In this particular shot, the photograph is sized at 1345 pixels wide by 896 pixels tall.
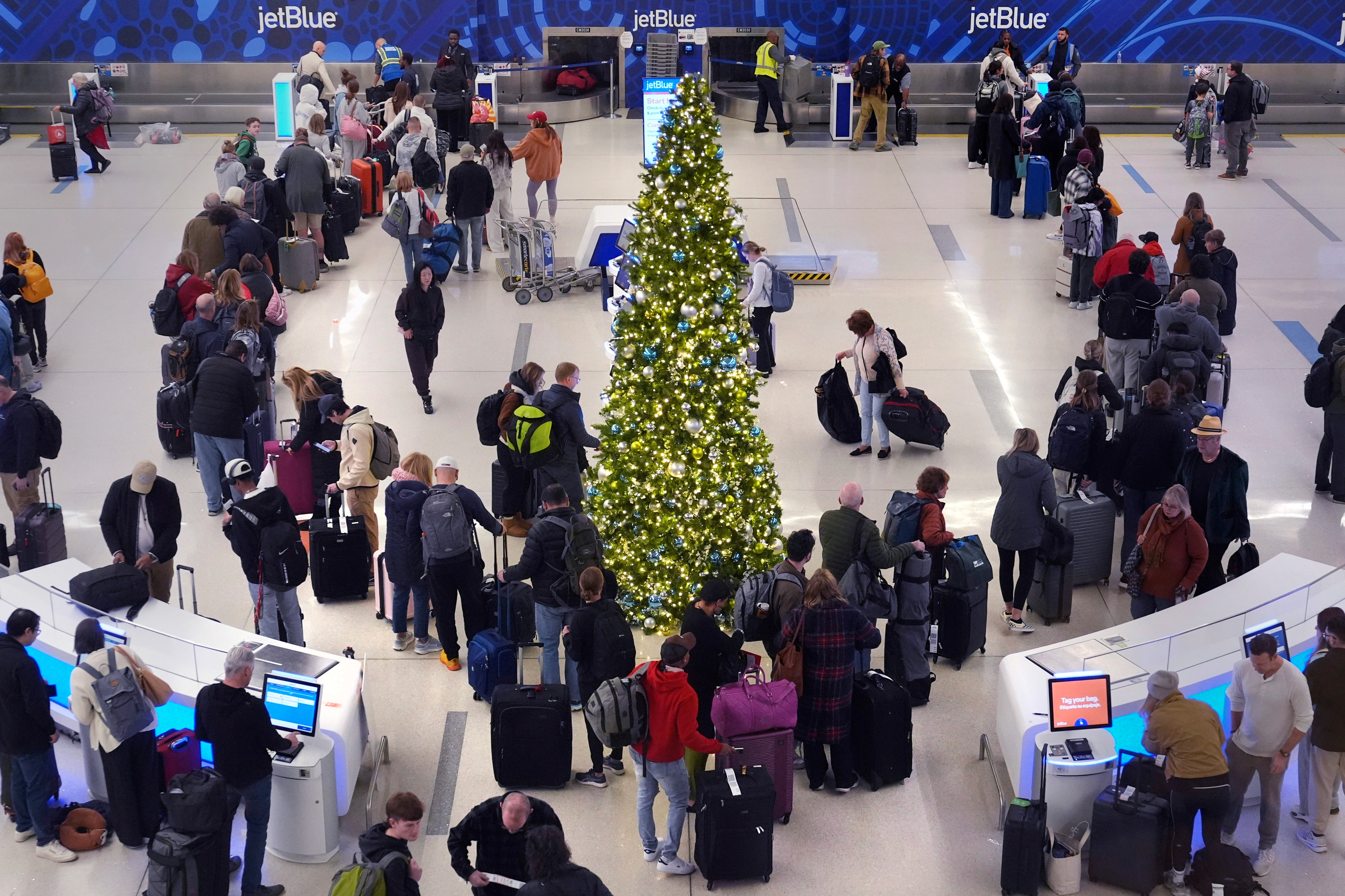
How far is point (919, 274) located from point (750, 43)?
10560 mm

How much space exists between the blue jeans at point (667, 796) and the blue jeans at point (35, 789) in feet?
9.96

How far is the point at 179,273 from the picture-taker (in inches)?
520

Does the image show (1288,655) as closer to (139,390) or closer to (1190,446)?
(1190,446)

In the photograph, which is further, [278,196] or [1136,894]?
[278,196]

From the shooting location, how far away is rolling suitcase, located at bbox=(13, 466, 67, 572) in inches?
411

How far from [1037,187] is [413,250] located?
7928mm

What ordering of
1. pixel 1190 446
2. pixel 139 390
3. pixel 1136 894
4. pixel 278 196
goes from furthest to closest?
pixel 278 196
pixel 139 390
pixel 1190 446
pixel 1136 894

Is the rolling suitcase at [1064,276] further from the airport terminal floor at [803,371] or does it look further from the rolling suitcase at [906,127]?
the rolling suitcase at [906,127]

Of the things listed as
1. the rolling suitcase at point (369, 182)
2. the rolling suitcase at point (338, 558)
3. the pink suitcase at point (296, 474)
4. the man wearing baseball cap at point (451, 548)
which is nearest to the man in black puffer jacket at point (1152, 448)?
the man wearing baseball cap at point (451, 548)

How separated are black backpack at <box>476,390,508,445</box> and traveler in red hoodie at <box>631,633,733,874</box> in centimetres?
345

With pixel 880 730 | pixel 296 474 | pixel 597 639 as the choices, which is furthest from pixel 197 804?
pixel 296 474

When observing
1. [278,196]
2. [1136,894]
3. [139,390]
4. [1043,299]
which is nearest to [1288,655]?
[1136,894]

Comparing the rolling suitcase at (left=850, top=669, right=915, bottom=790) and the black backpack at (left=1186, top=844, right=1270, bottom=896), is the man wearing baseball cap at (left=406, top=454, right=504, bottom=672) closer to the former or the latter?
the rolling suitcase at (left=850, top=669, right=915, bottom=790)

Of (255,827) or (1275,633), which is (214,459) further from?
(1275,633)
